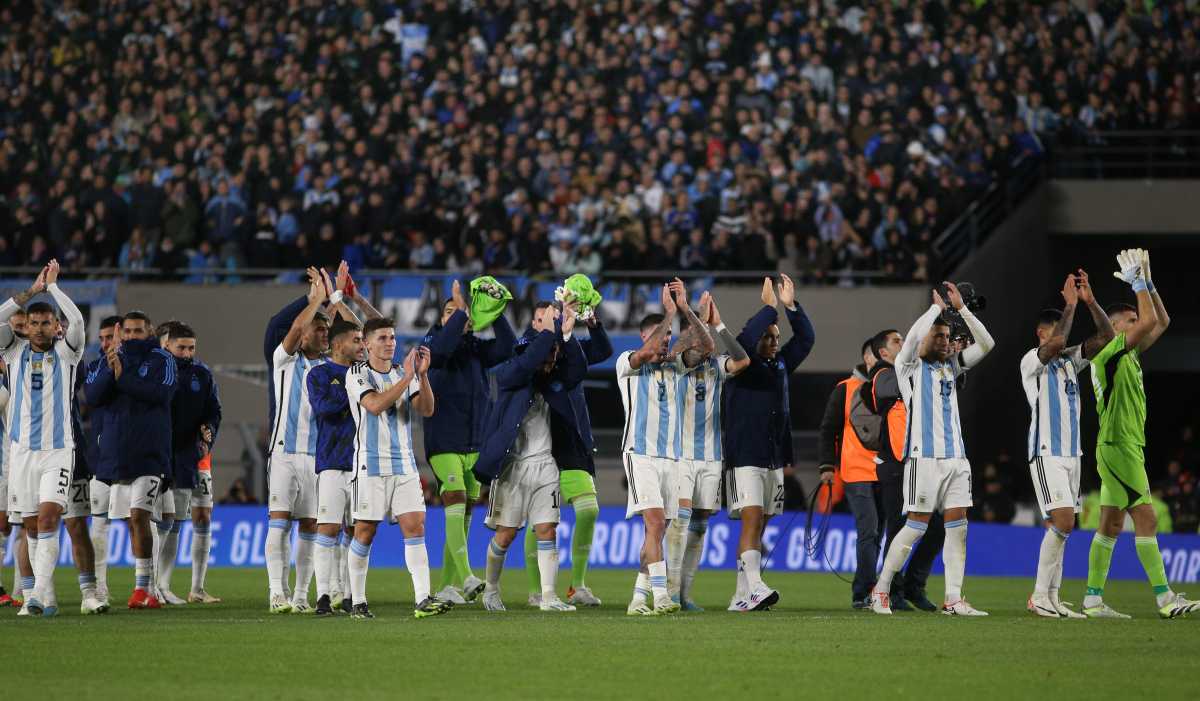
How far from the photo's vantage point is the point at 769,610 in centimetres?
1366

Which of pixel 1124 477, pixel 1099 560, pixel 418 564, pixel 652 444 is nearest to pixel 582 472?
pixel 652 444

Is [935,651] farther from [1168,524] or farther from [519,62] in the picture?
[519,62]

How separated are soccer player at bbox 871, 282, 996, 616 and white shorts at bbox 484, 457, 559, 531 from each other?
278 cm

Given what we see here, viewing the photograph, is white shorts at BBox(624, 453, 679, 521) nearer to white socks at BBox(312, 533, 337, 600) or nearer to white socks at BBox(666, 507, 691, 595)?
white socks at BBox(666, 507, 691, 595)

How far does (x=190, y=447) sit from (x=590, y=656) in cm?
619

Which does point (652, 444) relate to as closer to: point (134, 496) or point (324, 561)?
point (324, 561)

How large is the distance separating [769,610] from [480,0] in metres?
20.5

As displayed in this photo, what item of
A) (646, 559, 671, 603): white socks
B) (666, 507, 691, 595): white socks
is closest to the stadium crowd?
(666, 507, 691, 595): white socks

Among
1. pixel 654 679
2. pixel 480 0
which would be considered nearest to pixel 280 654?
pixel 654 679

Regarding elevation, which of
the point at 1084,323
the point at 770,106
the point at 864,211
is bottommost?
the point at 1084,323

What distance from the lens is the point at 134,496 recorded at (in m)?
13.3

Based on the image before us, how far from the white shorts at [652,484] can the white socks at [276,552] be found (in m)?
2.82

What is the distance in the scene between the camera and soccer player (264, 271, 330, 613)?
511 inches

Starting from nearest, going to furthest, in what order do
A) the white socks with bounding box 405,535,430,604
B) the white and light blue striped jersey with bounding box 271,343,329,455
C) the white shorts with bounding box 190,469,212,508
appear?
the white socks with bounding box 405,535,430,604 < the white and light blue striped jersey with bounding box 271,343,329,455 < the white shorts with bounding box 190,469,212,508
